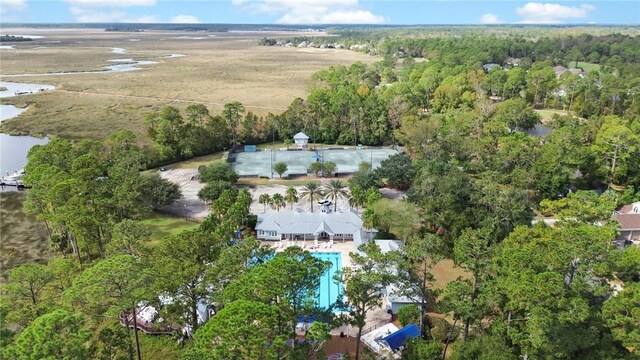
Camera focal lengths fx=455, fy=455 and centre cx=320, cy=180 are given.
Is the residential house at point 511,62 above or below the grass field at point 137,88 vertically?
above

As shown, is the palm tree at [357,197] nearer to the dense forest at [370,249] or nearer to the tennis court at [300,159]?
the dense forest at [370,249]

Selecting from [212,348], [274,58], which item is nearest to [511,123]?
[212,348]

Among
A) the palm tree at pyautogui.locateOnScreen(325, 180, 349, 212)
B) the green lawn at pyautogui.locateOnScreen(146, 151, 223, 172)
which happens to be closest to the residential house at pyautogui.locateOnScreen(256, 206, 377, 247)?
the palm tree at pyautogui.locateOnScreen(325, 180, 349, 212)

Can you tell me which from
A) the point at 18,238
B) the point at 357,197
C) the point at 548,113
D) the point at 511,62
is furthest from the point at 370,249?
the point at 511,62

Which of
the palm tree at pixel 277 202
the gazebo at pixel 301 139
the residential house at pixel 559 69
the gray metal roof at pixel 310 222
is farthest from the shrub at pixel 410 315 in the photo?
the residential house at pixel 559 69

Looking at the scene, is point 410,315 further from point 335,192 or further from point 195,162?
point 195,162

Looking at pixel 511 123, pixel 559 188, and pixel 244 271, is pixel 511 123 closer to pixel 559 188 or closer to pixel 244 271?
pixel 559 188

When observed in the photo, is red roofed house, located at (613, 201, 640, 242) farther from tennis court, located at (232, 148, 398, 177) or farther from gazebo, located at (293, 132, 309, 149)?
gazebo, located at (293, 132, 309, 149)
